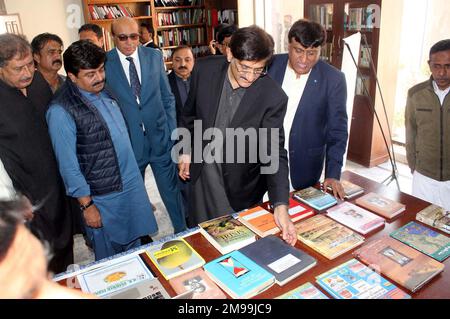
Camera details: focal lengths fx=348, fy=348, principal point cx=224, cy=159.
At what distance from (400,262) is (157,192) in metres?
3.16

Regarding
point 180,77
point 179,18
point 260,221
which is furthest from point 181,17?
point 260,221

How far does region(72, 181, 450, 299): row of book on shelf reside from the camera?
3.68 feet

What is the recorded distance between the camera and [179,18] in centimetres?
621

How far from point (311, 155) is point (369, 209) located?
0.63m

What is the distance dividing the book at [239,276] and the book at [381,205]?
676 mm

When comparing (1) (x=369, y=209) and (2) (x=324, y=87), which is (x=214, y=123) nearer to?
(2) (x=324, y=87)

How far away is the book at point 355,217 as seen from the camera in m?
1.44

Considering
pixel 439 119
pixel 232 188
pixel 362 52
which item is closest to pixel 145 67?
pixel 232 188

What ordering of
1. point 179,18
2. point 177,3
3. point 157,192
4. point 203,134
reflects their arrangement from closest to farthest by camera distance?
point 203,134
point 157,192
point 177,3
point 179,18

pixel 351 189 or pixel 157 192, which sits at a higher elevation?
pixel 351 189

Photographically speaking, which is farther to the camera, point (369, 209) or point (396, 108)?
point (396, 108)

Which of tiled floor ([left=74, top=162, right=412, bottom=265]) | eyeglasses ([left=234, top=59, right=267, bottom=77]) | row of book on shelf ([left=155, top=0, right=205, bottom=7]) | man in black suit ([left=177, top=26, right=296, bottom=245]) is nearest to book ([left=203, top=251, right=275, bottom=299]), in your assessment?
man in black suit ([left=177, top=26, right=296, bottom=245])

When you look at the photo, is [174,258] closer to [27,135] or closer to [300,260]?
[300,260]

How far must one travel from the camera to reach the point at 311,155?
2154 mm
